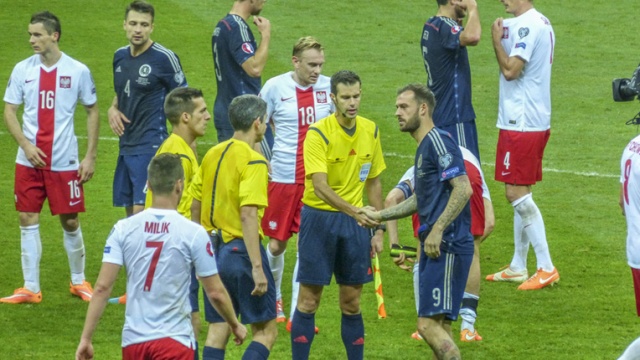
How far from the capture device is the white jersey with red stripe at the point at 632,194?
8.59 metres

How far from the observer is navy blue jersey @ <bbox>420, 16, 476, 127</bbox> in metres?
11.4

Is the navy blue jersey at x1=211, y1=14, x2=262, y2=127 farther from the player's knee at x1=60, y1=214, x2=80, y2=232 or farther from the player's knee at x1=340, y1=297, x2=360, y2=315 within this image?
the player's knee at x1=340, y1=297, x2=360, y2=315

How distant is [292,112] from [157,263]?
3837 millimetres

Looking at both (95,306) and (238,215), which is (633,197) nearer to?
(238,215)

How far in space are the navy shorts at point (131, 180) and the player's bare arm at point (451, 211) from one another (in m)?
3.24

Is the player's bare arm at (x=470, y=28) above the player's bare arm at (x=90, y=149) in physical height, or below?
above

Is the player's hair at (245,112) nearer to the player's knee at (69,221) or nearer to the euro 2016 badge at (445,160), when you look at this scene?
the euro 2016 badge at (445,160)

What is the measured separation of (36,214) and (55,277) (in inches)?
41.8

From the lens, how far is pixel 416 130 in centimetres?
900

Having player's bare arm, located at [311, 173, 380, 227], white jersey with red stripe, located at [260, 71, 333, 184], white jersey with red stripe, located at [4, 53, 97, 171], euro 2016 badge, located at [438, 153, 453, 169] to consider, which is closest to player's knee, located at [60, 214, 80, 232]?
white jersey with red stripe, located at [4, 53, 97, 171]

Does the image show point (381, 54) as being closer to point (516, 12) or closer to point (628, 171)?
point (516, 12)

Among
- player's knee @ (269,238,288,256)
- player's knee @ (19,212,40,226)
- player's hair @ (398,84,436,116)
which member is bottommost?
player's knee @ (269,238,288,256)

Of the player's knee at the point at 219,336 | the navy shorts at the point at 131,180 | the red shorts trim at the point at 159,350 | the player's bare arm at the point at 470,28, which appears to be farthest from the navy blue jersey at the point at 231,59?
the red shorts trim at the point at 159,350

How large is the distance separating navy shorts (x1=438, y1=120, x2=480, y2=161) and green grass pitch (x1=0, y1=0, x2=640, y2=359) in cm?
142
